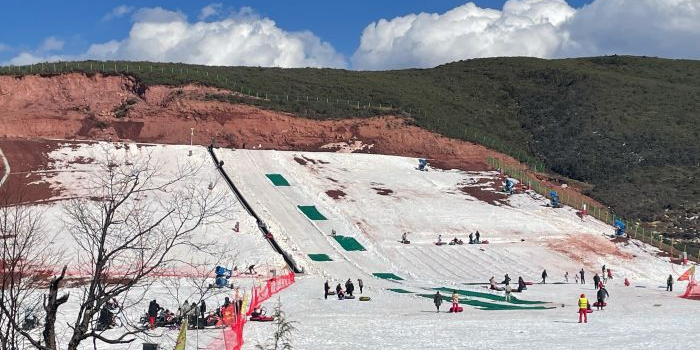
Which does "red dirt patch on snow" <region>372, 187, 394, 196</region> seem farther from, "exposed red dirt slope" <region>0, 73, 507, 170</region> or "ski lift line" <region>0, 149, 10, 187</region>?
"ski lift line" <region>0, 149, 10, 187</region>

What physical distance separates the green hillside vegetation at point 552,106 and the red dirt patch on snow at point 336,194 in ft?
77.7

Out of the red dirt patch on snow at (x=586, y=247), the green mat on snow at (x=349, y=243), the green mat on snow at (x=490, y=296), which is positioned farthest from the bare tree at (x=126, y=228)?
the red dirt patch on snow at (x=586, y=247)

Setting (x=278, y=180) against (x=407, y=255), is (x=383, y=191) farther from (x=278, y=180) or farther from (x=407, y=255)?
(x=407, y=255)

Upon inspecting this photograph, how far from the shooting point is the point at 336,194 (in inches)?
2362

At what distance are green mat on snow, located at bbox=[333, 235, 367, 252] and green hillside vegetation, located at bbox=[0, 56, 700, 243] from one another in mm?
28507

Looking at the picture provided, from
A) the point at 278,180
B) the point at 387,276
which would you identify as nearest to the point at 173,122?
the point at 278,180

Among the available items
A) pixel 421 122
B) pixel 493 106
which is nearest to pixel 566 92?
pixel 493 106

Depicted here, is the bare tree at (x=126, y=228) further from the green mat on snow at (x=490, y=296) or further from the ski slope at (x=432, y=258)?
the green mat on snow at (x=490, y=296)

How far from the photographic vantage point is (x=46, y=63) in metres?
91.1

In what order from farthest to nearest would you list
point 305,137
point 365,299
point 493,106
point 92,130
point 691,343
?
point 493,106
point 305,137
point 92,130
point 365,299
point 691,343

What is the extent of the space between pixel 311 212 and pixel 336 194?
17.2ft

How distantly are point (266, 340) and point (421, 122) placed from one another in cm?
6530

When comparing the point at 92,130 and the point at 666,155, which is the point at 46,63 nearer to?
the point at 92,130

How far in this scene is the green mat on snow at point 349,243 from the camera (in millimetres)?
49138
